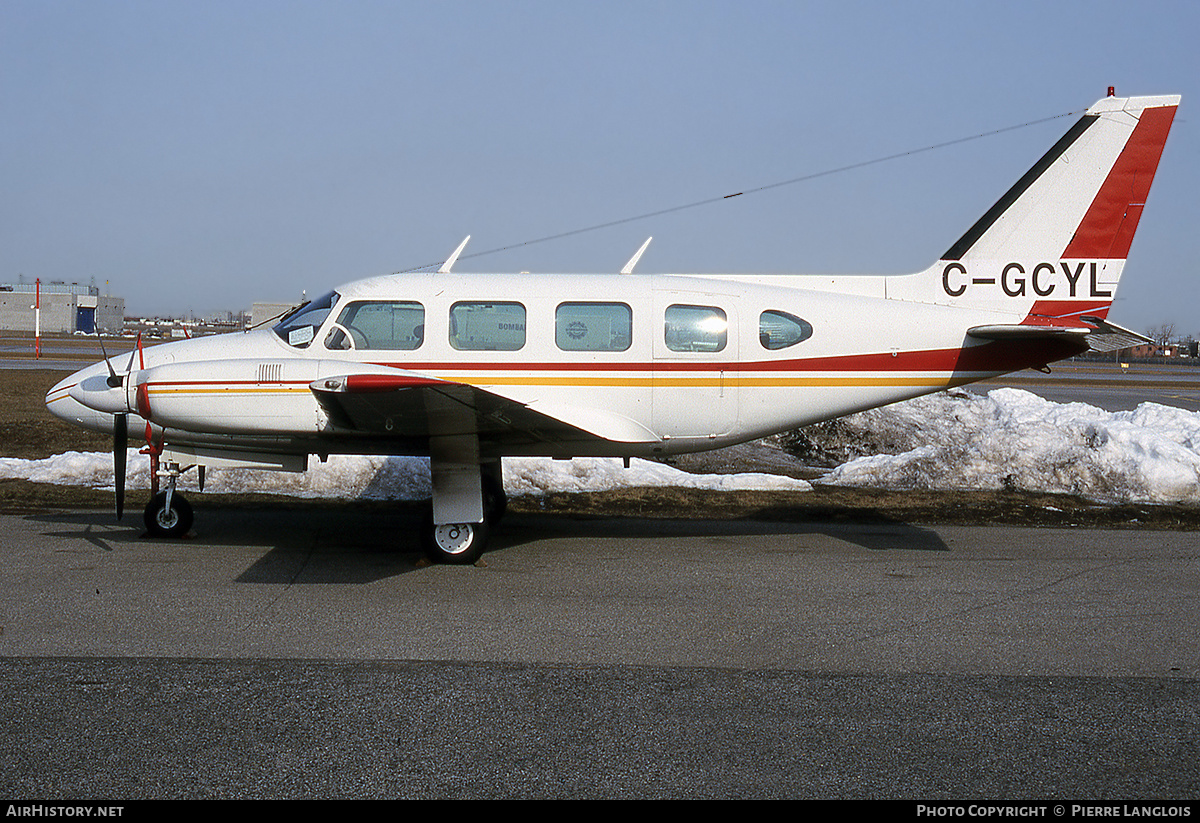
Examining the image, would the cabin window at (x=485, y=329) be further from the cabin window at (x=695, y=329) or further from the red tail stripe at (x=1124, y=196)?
the red tail stripe at (x=1124, y=196)

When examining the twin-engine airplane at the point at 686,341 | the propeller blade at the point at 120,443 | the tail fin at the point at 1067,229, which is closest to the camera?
the propeller blade at the point at 120,443

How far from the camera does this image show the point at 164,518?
32.8 feet

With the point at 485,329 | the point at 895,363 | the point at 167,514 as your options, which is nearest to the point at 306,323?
the point at 485,329

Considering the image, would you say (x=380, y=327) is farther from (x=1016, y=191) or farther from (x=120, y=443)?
(x=1016, y=191)

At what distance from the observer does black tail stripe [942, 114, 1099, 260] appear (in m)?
10.2

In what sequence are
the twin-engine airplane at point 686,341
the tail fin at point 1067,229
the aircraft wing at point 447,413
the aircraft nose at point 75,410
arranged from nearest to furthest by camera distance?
the aircraft wing at point 447,413
the twin-engine airplane at point 686,341
the aircraft nose at point 75,410
the tail fin at point 1067,229

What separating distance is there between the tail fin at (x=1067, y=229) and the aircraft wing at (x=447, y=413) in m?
3.82

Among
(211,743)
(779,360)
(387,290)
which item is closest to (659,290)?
(779,360)

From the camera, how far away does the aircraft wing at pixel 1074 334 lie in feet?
31.6

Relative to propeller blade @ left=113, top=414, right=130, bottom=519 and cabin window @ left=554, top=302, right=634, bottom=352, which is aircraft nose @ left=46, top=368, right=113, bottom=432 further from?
cabin window @ left=554, top=302, right=634, bottom=352

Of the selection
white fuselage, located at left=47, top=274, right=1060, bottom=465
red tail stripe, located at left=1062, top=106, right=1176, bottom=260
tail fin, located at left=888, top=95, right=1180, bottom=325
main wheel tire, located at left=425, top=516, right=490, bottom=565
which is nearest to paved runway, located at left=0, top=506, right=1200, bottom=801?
main wheel tire, located at left=425, top=516, right=490, bottom=565

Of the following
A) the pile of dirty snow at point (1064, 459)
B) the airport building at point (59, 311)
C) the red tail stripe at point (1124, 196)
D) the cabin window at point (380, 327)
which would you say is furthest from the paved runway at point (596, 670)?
the airport building at point (59, 311)

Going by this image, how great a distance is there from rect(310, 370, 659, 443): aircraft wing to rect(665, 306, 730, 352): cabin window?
3.30 ft

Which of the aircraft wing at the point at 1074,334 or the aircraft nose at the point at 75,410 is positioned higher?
the aircraft wing at the point at 1074,334
